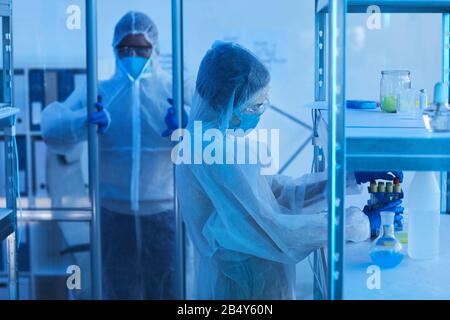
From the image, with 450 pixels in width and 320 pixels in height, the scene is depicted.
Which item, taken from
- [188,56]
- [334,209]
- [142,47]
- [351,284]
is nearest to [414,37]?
[188,56]

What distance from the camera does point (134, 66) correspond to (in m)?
2.95

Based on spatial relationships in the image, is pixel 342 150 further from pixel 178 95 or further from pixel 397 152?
pixel 178 95

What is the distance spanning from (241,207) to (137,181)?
119 cm

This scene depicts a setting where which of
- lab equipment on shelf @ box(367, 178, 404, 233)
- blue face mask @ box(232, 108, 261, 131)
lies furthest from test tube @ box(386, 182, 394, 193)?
blue face mask @ box(232, 108, 261, 131)

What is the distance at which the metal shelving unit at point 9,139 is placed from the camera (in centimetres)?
174

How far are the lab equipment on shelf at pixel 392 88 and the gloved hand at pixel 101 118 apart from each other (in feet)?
3.80

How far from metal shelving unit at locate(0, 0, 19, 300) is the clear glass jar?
3.16 feet

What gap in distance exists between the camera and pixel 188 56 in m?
3.01

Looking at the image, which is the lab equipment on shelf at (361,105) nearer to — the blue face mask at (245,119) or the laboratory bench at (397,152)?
the blue face mask at (245,119)

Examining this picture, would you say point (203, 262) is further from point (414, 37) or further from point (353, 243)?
point (414, 37)

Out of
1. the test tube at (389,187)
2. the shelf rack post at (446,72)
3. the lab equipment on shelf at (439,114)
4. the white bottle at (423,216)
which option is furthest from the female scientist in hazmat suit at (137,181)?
the lab equipment on shelf at (439,114)

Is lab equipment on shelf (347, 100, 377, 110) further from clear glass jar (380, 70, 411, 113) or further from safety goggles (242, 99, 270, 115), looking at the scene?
safety goggles (242, 99, 270, 115)
